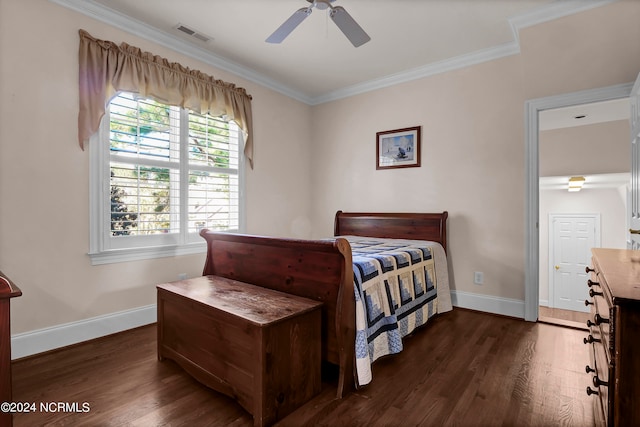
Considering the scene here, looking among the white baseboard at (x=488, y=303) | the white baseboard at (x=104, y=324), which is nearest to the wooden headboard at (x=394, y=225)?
the white baseboard at (x=488, y=303)

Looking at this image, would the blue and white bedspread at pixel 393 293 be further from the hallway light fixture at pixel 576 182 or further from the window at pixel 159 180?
the hallway light fixture at pixel 576 182

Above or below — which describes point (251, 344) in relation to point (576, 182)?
below

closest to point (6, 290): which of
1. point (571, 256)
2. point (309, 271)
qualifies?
point (309, 271)

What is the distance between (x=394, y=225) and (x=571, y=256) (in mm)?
3998

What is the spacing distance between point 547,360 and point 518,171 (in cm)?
172

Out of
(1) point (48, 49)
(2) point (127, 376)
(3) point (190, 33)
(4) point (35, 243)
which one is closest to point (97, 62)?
(1) point (48, 49)

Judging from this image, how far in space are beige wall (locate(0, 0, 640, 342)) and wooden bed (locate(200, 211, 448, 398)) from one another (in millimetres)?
975

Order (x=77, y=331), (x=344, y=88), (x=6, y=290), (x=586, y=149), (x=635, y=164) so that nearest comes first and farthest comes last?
(x=6, y=290) < (x=635, y=164) < (x=77, y=331) < (x=344, y=88) < (x=586, y=149)

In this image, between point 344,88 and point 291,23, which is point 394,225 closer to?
point 344,88

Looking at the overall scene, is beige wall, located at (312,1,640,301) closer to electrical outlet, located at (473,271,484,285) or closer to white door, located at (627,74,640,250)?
electrical outlet, located at (473,271,484,285)

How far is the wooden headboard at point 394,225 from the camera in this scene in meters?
3.51

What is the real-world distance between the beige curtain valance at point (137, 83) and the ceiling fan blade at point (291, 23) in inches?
47.3

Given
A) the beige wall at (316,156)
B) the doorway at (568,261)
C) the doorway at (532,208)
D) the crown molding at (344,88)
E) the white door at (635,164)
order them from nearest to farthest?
the white door at (635,164) < the beige wall at (316,156) < the crown molding at (344,88) < the doorway at (532,208) < the doorway at (568,261)

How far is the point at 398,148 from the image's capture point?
12.8ft
